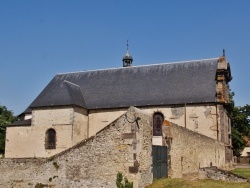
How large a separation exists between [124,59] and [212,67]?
13080 millimetres

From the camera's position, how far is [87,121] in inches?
1261

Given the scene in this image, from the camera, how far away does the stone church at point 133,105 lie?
29219mm

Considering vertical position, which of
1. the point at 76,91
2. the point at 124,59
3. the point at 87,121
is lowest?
the point at 87,121

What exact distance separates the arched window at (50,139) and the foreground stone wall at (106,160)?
1453 cm

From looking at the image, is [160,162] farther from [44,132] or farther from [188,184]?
[44,132]

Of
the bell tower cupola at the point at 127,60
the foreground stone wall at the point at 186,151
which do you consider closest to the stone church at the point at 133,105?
the foreground stone wall at the point at 186,151

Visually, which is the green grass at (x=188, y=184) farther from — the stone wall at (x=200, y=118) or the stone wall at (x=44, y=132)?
the stone wall at (x=44, y=132)

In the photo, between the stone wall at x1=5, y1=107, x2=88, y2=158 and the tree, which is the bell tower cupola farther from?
the tree

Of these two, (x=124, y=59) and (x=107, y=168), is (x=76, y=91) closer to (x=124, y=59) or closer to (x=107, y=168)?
(x=124, y=59)

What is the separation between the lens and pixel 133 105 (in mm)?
30953

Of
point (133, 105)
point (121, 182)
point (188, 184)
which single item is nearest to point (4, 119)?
point (133, 105)

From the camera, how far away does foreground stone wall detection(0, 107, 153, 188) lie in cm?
1348

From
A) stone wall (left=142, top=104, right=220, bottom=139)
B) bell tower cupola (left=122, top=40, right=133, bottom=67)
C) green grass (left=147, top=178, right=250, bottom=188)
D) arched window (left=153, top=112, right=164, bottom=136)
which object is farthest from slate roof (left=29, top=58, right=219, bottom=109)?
green grass (left=147, top=178, right=250, bottom=188)

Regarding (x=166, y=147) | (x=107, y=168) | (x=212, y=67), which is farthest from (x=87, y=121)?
(x=107, y=168)
